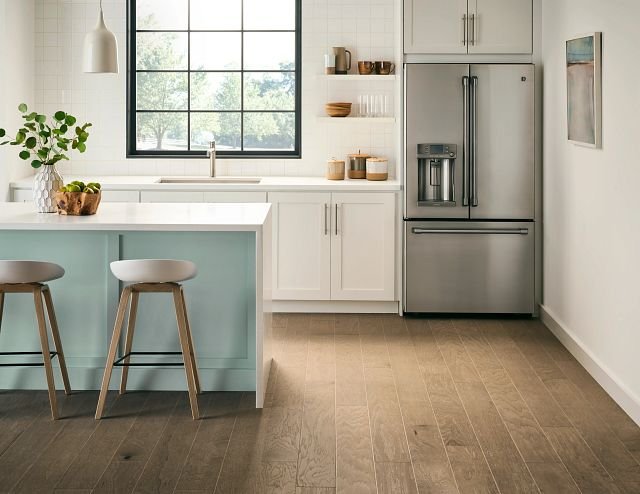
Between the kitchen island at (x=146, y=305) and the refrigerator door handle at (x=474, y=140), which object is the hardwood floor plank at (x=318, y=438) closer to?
the kitchen island at (x=146, y=305)

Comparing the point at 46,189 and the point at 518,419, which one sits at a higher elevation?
the point at 46,189

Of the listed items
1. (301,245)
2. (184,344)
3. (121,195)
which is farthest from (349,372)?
(121,195)

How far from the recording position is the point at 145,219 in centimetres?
472

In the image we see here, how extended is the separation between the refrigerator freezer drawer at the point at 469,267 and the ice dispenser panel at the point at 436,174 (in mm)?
168

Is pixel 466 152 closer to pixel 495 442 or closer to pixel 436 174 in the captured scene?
pixel 436 174

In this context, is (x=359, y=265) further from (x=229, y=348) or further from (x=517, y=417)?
(x=517, y=417)

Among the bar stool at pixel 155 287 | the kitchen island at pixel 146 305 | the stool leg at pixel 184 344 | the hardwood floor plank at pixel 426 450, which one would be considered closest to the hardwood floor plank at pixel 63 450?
the bar stool at pixel 155 287

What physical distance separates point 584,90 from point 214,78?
10.4 feet

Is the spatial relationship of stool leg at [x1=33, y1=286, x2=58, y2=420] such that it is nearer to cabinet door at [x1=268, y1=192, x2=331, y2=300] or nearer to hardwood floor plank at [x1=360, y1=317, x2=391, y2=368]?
hardwood floor plank at [x1=360, y1=317, x2=391, y2=368]

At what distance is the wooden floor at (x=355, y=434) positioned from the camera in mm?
3666

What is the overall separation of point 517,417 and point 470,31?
312 centimetres

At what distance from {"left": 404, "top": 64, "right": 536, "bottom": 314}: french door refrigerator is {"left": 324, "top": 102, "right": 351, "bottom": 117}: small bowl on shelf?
2.23 feet

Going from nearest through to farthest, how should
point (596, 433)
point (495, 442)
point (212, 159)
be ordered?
point (495, 442) < point (596, 433) < point (212, 159)

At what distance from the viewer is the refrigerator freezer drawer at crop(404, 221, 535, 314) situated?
661 centimetres
